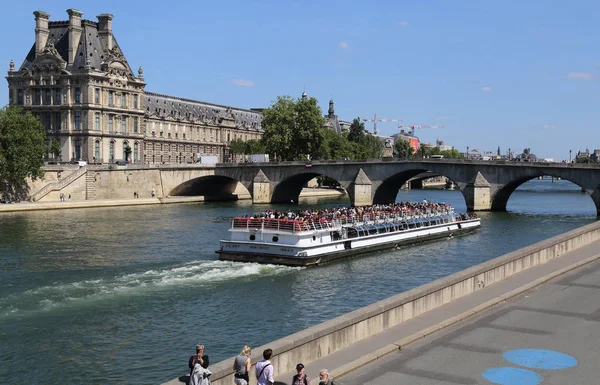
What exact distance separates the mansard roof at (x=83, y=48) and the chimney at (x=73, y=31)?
1.74 feet

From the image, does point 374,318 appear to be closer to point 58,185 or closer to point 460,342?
point 460,342

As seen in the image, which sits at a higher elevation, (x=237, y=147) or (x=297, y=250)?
(x=237, y=147)

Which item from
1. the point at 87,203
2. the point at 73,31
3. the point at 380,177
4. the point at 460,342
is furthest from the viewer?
the point at 73,31

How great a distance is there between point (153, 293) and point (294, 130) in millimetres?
90045

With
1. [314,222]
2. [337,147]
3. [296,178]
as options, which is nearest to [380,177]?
[296,178]

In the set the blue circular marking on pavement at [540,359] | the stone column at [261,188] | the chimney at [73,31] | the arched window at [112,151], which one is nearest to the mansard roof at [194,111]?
the arched window at [112,151]

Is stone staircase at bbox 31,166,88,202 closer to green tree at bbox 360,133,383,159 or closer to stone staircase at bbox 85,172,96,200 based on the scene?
stone staircase at bbox 85,172,96,200

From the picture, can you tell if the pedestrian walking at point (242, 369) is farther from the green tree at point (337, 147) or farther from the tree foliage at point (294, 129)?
the green tree at point (337, 147)

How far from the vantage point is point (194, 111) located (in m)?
166

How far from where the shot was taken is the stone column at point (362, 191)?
9956cm

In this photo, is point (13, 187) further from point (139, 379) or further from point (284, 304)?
point (139, 379)

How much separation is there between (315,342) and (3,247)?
39752 millimetres

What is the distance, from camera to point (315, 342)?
16.3 meters

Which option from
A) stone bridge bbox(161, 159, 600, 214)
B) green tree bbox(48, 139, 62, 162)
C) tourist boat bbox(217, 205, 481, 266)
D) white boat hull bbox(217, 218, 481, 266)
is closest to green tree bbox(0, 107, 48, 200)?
stone bridge bbox(161, 159, 600, 214)
